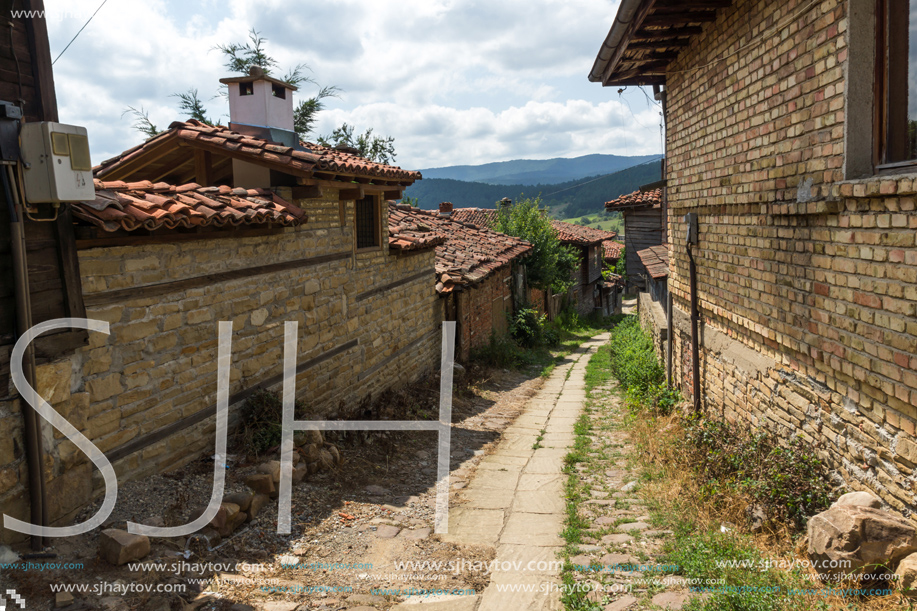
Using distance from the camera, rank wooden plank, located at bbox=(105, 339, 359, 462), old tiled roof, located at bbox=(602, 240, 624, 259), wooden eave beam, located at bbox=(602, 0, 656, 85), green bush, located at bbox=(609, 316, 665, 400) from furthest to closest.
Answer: old tiled roof, located at bbox=(602, 240, 624, 259), green bush, located at bbox=(609, 316, 665, 400), wooden eave beam, located at bbox=(602, 0, 656, 85), wooden plank, located at bbox=(105, 339, 359, 462)

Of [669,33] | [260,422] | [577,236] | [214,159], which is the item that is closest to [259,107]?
[214,159]

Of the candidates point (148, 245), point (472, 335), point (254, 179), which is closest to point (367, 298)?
point (254, 179)

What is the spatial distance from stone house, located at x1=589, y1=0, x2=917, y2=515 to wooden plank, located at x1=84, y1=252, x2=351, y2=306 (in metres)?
4.29

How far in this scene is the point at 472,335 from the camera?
13.5m

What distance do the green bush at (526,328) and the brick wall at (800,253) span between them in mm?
10463

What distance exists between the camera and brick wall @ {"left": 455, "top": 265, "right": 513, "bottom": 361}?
1283 centimetres

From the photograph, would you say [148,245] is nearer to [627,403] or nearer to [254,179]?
[254,179]

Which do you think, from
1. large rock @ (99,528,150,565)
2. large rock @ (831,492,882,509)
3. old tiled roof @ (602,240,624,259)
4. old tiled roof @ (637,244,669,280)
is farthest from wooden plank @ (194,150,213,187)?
old tiled roof @ (602,240,624,259)

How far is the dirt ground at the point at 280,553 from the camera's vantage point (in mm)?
3523

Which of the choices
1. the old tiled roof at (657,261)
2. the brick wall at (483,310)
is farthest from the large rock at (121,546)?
the brick wall at (483,310)

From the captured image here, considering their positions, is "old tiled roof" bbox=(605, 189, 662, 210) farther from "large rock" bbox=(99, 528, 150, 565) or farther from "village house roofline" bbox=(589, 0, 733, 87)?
"large rock" bbox=(99, 528, 150, 565)

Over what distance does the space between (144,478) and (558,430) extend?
565 centimetres

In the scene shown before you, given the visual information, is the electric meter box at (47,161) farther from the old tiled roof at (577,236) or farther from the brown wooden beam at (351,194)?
the old tiled roof at (577,236)

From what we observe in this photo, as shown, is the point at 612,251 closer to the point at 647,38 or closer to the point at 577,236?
the point at 577,236
